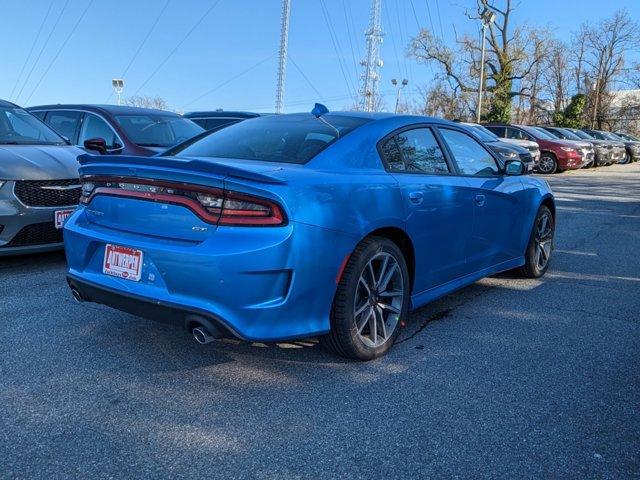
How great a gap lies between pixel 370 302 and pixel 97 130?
17.6ft

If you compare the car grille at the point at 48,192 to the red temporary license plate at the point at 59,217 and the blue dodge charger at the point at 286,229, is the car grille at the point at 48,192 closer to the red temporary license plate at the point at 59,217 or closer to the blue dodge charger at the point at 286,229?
the red temporary license plate at the point at 59,217

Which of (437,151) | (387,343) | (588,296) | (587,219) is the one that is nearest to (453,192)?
(437,151)

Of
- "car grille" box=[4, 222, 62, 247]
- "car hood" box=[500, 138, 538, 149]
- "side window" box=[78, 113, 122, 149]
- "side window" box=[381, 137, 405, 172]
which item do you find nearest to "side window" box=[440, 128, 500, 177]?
"side window" box=[381, 137, 405, 172]

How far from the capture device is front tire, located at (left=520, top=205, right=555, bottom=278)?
5.42m

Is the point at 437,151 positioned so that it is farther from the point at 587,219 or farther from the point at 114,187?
the point at 587,219

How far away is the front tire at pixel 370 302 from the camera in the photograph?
126 inches

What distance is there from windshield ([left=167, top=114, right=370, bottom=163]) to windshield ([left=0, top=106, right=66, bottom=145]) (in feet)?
9.17

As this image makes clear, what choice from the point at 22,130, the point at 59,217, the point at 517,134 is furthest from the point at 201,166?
the point at 517,134

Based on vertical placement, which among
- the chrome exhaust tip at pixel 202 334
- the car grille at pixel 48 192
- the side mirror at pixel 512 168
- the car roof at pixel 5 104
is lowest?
the chrome exhaust tip at pixel 202 334

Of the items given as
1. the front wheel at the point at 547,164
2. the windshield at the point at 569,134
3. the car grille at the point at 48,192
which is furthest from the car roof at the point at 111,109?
the windshield at the point at 569,134

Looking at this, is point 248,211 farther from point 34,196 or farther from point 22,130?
point 22,130

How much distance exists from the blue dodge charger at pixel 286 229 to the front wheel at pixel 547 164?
17594 millimetres

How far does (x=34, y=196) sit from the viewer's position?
5.04m

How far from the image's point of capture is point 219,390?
119 inches
